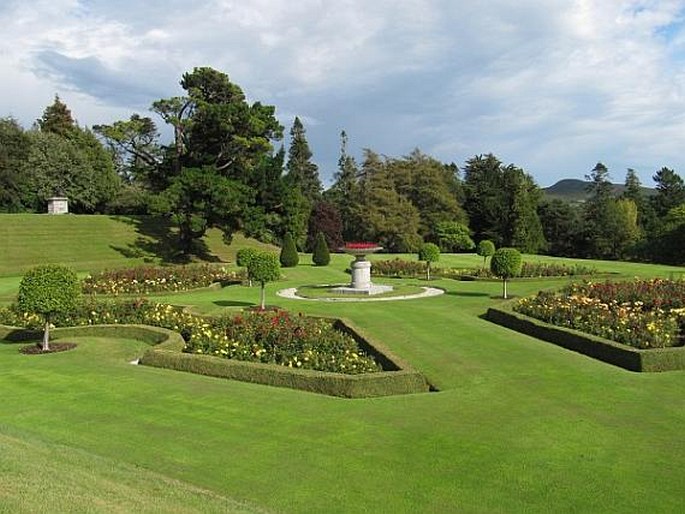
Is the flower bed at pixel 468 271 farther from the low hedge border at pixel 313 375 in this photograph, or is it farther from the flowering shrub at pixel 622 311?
the low hedge border at pixel 313 375

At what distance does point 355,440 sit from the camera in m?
6.89

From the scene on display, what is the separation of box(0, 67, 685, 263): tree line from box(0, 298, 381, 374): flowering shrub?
19047 mm

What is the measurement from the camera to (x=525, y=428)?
726 centimetres

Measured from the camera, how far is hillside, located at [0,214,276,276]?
36.2 m

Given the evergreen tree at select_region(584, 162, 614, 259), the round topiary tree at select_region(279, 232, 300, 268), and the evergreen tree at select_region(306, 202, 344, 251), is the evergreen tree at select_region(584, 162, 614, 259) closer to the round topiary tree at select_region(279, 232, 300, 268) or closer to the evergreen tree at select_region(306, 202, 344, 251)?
the evergreen tree at select_region(306, 202, 344, 251)

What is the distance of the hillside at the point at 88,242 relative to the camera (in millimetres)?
36219

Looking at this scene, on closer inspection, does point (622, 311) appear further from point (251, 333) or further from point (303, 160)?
point (303, 160)

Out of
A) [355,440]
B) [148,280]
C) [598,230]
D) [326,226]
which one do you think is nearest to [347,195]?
[326,226]

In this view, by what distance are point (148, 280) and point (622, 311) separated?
657 inches

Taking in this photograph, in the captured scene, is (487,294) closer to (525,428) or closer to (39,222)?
(525,428)

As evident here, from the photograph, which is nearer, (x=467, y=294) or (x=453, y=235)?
(x=467, y=294)

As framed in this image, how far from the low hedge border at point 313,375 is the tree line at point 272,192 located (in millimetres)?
23816

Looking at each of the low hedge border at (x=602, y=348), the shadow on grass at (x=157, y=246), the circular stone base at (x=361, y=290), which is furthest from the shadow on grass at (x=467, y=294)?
the shadow on grass at (x=157, y=246)

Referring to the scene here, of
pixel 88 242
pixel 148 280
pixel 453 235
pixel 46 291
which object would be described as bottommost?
pixel 148 280
